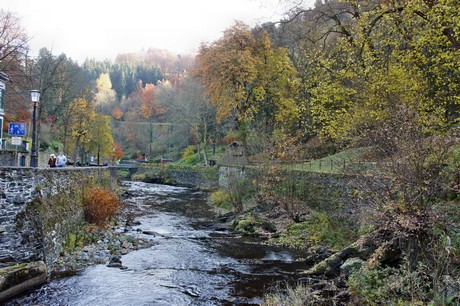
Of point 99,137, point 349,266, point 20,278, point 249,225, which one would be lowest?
point 20,278

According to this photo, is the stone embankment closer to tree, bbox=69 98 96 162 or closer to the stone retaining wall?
the stone retaining wall

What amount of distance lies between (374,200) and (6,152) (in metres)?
21.5

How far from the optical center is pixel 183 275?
37.3 feet

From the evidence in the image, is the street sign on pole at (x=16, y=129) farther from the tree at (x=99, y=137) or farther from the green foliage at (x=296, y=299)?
the tree at (x=99, y=137)

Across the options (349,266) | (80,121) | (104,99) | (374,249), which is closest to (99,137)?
(80,121)

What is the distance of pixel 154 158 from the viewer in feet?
203

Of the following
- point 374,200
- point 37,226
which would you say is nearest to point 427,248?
point 374,200

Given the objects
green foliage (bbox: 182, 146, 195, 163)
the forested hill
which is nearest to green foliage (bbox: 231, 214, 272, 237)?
green foliage (bbox: 182, 146, 195, 163)

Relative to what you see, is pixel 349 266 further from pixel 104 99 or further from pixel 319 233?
pixel 104 99

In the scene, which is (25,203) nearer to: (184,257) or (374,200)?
(184,257)

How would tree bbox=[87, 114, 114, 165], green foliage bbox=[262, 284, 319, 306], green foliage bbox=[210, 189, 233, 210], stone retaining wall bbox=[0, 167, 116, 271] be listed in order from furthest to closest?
tree bbox=[87, 114, 114, 165] < green foliage bbox=[210, 189, 233, 210] < stone retaining wall bbox=[0, 167, 116, 271] < green foliage bbox=[262, 284, 319, 306]

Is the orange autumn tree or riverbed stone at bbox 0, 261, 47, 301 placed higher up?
the orange autumn tree

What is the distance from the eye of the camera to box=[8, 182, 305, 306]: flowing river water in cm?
948

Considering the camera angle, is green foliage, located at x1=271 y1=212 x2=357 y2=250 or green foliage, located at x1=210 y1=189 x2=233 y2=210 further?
green foliage, located at x1=210 y1=189 x2=233 y2=210
